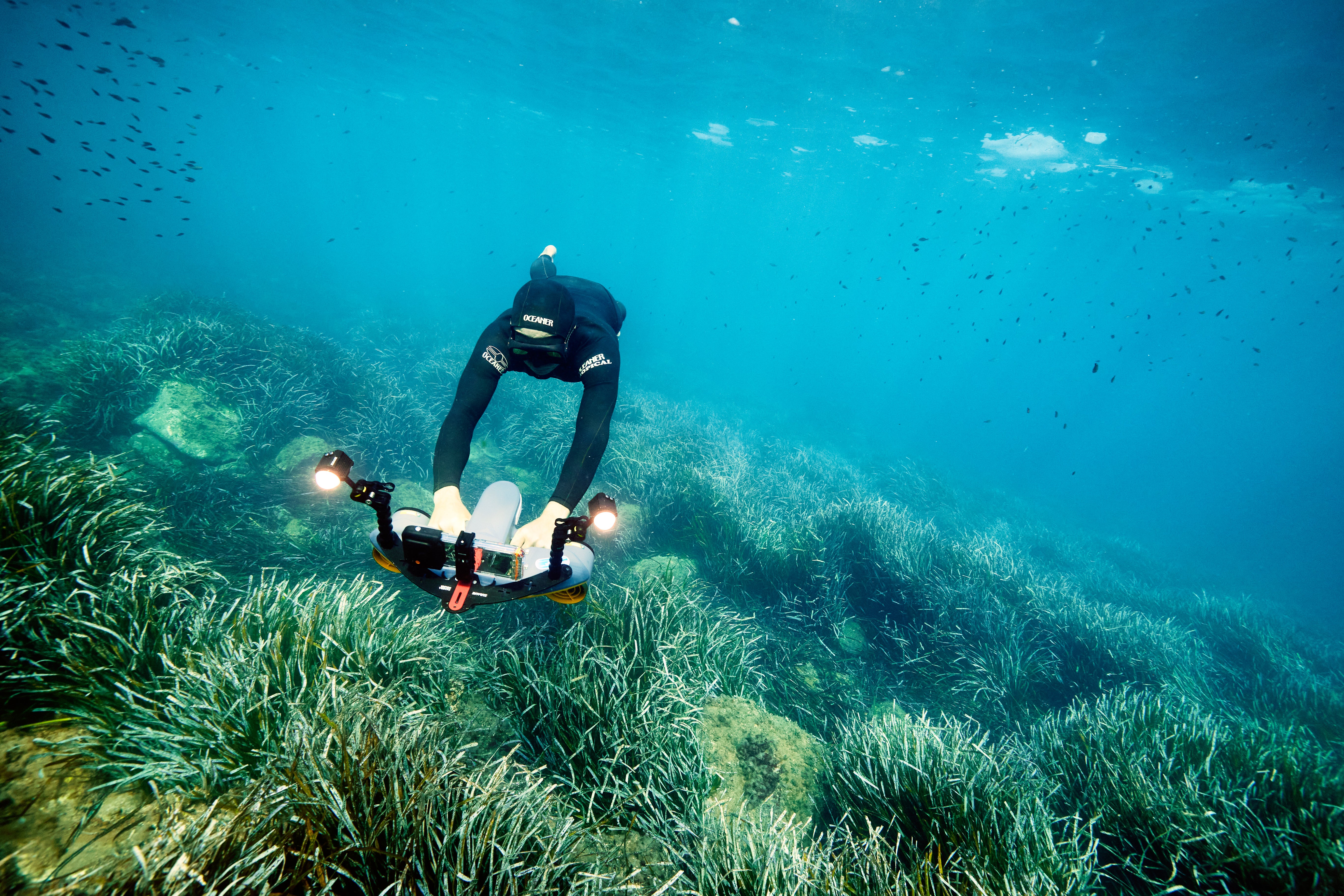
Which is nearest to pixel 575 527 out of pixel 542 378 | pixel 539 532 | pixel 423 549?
pixel 539 532

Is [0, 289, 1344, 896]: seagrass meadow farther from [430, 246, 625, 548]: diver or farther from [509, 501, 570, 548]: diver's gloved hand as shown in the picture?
[430, 246, 625, 548]: diver

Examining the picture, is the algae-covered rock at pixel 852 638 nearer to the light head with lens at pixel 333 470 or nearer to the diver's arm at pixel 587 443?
the diver's arm at pixel 587 443

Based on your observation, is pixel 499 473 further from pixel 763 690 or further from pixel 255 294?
pixel 255 294

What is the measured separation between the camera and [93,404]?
277 inches

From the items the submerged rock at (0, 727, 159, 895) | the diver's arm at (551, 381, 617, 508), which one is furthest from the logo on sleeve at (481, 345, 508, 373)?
the submerged rock at (0, 727, 159, 895)

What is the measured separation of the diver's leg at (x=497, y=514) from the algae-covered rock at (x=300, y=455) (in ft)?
19.7

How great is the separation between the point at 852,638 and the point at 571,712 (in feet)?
15.5

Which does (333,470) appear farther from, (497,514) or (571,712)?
(571,712)

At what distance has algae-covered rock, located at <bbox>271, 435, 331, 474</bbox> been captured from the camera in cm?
706

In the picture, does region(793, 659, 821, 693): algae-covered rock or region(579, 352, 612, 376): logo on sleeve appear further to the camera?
region(793, 659, 821, 693): algae-covered rock

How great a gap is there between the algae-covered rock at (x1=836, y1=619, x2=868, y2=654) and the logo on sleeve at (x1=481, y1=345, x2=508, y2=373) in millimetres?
5675

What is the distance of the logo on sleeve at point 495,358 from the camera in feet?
11.3

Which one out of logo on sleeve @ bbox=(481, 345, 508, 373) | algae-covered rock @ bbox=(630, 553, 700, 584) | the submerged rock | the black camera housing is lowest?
algae-covered rock @ bbox=(630, 553, 700, 584)

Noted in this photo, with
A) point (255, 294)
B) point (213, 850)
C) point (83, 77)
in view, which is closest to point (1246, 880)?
point (213, 850)
